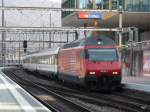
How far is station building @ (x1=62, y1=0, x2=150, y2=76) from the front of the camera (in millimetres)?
44312

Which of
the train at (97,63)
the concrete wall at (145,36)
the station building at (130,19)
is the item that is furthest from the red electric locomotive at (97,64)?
the concrete wall at (145,36)

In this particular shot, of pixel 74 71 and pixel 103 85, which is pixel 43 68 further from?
pixel 103 85

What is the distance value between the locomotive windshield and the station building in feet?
37.9

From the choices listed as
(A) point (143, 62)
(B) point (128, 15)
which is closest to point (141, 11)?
(B) point (128, 15)

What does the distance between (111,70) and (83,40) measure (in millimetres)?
2725

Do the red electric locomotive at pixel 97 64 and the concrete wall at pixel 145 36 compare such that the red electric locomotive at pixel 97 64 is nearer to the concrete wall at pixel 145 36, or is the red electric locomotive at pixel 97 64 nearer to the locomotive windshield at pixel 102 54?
the locomotive windshield at pixel 102 54

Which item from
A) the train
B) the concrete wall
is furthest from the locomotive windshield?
the concrete wall

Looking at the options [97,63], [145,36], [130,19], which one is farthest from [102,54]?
[145,36]

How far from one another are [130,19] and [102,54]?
41222 mm

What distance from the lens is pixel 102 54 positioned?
30203 millimetres

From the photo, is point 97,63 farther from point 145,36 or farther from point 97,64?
point 145,36

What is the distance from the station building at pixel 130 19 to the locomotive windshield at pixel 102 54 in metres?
11.5

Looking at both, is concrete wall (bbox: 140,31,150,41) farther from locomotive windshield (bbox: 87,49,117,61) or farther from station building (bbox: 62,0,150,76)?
locomotive windshield (bbox: 87,49,117,61)

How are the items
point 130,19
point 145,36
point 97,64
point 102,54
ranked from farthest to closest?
point 145,36, point 130,19, point 102,54, point 97,64
